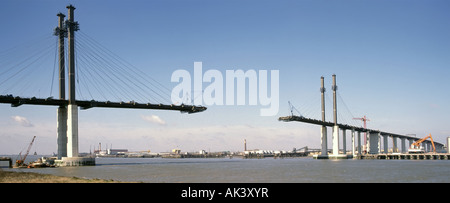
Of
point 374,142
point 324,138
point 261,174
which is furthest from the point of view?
point 374,142

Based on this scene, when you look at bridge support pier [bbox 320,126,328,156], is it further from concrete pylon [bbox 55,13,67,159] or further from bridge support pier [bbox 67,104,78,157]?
concrete pylon [bbox 55,13,67,159]

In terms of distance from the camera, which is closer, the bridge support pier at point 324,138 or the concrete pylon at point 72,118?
the concrete pylon at point 72,118

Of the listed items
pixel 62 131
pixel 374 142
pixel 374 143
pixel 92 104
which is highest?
pixel 92 104

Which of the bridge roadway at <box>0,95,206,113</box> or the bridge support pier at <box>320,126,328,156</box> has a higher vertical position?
the bridge roadway at <box>0,95,206,113</box>

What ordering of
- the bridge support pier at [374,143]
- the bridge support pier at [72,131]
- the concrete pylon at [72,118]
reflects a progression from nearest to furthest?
the bridge support pier at [72,131], the concrete pylon at [72,118], the bridge support pier at [374,143]

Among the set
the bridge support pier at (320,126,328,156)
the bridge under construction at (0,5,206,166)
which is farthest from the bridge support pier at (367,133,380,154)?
the bridge under construction at (0,5,206,166)

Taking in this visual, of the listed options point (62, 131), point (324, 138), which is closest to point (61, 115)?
point (62, 131)

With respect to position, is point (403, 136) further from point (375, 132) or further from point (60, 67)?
point (60, 67)

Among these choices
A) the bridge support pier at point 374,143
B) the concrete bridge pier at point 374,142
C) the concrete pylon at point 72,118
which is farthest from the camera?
the concrete bridge pier at point 374,142

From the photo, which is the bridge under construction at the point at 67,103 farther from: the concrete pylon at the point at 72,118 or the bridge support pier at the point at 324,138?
the bridge support pier at the point at 324,138

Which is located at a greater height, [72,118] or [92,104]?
[92,104]

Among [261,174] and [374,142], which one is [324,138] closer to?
[374,142]

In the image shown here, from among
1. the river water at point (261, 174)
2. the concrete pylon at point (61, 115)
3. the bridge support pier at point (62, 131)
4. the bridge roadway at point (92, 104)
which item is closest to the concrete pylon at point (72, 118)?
the bridge roadway at point (92, 104)
